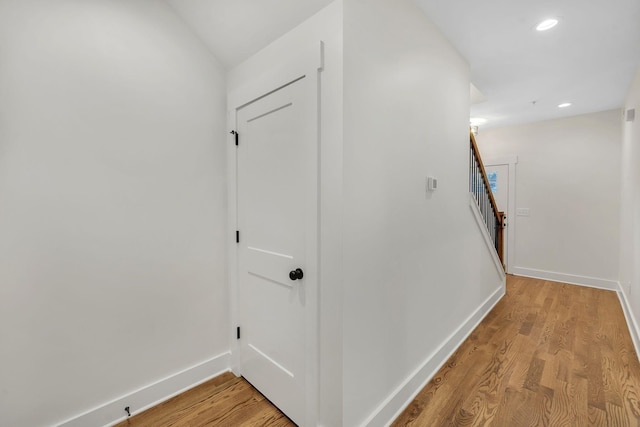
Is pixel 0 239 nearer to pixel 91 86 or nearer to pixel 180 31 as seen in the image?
pixel 91 86

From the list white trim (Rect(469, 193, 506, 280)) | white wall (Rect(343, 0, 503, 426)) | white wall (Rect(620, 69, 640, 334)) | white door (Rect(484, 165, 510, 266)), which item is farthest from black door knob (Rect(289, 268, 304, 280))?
white door (Rect(484, 165, 510, 266))

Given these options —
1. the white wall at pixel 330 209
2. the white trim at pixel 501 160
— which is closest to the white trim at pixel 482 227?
the white wall at pixel 330 209

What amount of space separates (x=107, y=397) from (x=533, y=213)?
18.6ft

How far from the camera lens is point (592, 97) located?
134 inches

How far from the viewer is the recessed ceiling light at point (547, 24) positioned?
6.49 feet

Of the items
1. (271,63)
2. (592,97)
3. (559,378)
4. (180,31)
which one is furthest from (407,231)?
(592,97)

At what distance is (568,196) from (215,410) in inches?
209

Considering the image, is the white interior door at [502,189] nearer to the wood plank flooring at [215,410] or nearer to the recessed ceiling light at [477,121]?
the recessed ceiling light at [477,121]

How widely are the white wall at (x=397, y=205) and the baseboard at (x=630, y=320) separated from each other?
58.6 inches

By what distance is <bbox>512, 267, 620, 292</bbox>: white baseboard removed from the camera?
12.8ft

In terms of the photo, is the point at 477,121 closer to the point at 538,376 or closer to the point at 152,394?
the point at 538,376

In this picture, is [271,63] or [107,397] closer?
[107,397]

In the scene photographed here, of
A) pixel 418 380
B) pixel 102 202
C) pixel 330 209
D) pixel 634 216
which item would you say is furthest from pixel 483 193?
pixel 102 202

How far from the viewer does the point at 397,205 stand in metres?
1.67
